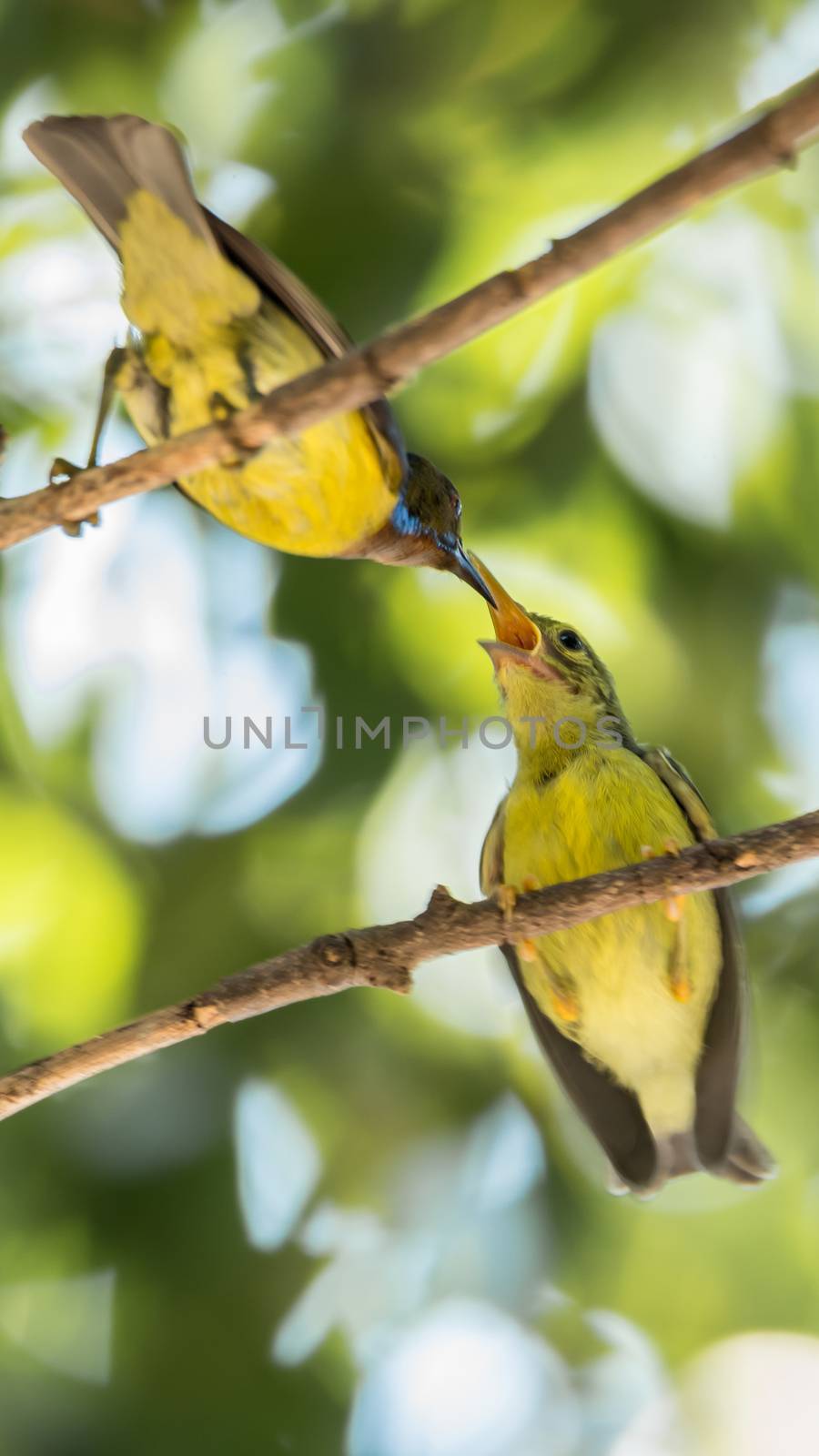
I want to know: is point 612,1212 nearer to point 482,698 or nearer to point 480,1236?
point 480,1236

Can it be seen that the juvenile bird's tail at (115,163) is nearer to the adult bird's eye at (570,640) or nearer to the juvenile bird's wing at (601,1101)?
the adult bird's eye at (570,640)

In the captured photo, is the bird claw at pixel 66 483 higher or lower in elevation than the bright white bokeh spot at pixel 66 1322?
higher

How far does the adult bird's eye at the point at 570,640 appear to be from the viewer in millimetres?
4090

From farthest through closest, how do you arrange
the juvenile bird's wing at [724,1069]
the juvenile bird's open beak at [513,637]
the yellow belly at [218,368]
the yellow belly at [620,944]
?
the juvenile bird's open beak at [513,637] → the juvenile bird's wing at [724,1069] → the yellow belly at [620,944] → the yellow belly at [218,368]

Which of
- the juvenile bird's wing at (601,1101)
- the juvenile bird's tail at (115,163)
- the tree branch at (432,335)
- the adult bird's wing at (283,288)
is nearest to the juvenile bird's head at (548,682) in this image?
the juvenile bird's wing at (601,1101)

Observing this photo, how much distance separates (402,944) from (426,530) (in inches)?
66.9

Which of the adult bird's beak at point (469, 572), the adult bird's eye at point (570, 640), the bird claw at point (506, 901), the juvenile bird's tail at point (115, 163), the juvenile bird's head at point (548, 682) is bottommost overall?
the bird claw at point (506, 901)

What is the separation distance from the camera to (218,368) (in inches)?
127

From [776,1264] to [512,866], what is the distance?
2699mm

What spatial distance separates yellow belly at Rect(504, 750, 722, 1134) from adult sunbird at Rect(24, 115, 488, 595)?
0.91m

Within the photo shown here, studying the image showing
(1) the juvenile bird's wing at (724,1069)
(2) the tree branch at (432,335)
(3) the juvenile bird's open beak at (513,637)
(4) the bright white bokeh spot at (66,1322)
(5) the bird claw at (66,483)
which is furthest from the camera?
(4) the bright white bokeh spot at (66,1322)

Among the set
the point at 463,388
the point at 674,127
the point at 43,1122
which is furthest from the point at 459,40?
the point at 43,1122

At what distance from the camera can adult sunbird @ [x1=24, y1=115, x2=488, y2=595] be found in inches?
117

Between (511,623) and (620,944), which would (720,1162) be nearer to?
(620,944)
